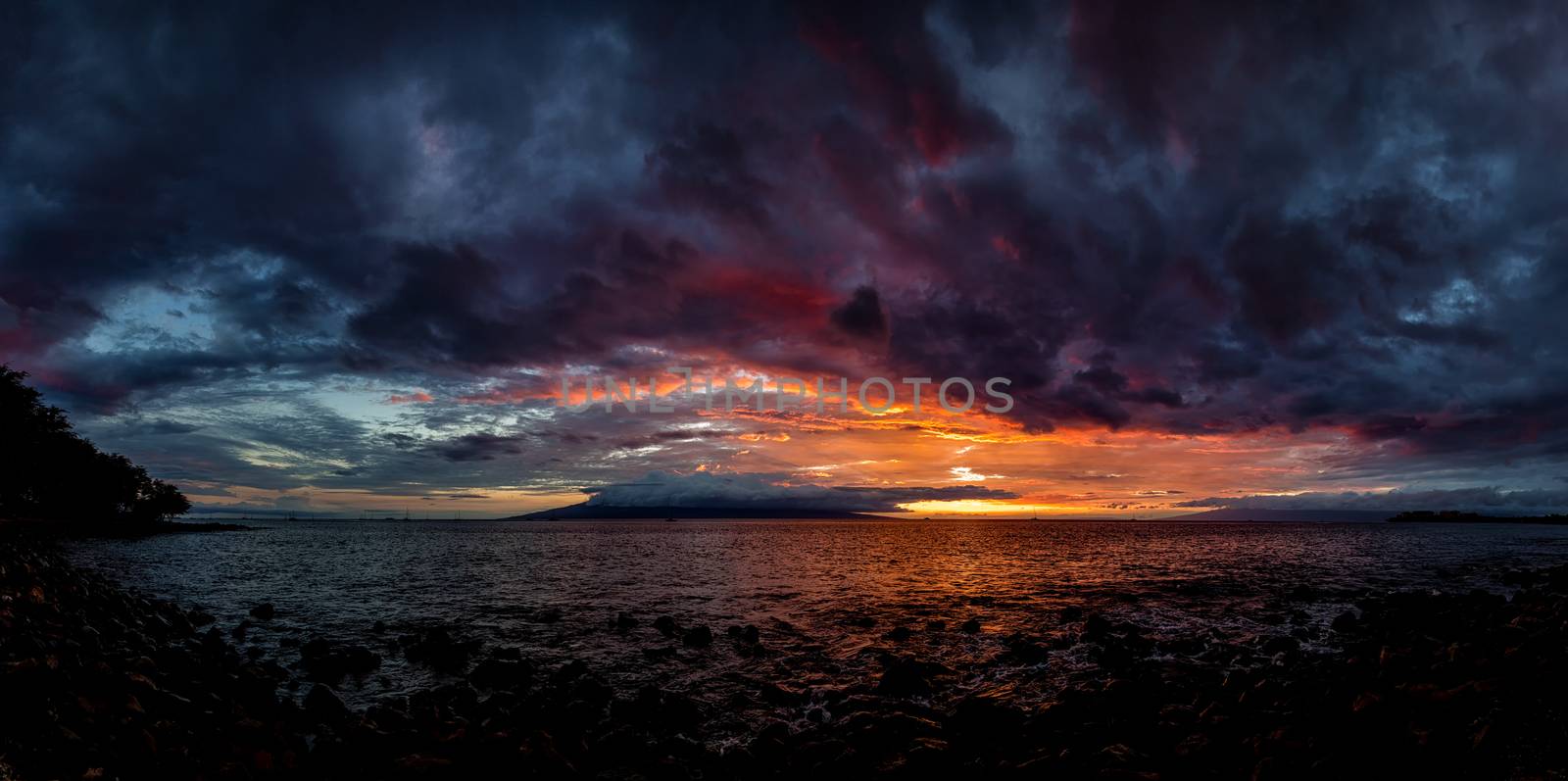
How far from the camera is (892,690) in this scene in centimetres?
1911

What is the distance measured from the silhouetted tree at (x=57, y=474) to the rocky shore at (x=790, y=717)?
282 feet

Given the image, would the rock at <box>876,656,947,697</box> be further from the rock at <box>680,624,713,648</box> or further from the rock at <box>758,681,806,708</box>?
the rock at <box>680,624,713,648</box>

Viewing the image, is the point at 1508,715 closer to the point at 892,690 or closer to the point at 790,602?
the point at 892,690

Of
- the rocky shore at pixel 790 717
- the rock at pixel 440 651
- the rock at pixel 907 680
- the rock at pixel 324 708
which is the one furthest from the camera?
the rock at pixel 440 651

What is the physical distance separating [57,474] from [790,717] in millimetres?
139427

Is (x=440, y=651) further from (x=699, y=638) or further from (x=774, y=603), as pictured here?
(x=774, y=603)

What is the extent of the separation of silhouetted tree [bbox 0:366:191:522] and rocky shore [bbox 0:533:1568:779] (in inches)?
3384

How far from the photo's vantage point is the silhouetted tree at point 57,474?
77.4 m

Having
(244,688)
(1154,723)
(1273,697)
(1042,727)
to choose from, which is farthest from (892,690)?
(244,688)

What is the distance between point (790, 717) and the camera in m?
17.1

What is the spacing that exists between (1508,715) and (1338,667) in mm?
10684

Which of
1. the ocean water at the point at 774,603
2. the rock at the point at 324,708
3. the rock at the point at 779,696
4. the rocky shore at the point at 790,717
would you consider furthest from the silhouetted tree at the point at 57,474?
the rock at the point at 779,696

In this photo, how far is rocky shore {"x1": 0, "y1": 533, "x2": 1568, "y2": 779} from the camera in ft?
34.2

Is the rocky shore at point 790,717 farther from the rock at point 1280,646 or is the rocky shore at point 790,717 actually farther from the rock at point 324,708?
the rock at point 1280,646
